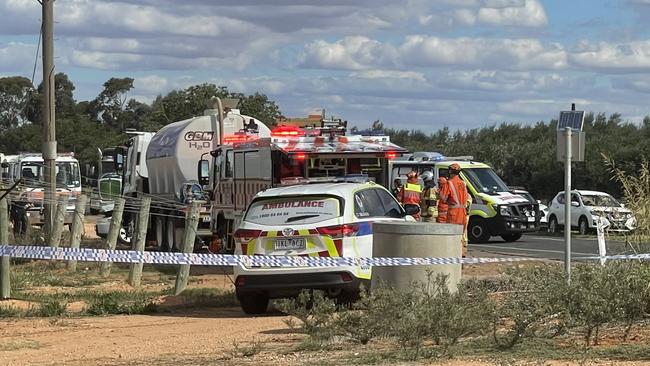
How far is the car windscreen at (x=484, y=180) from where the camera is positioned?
31.4 metres

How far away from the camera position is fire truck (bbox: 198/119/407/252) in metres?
20.9

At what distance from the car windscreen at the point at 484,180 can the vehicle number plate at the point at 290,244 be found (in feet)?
57.1

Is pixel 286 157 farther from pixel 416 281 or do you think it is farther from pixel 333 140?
pixel 416 281

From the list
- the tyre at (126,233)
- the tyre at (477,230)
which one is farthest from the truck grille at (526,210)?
the tyre at (126,233)

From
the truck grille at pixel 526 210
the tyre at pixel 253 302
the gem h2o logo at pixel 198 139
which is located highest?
the gem h2o logo at pixel 198 139

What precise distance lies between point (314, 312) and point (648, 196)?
16.0 ft

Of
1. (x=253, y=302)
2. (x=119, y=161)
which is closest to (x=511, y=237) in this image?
(x=119, y=161)

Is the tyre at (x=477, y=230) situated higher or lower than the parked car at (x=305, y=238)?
lower

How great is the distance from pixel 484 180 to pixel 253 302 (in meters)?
17.6

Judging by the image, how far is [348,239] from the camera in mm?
14398

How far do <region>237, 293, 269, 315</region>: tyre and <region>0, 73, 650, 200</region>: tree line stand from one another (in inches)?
1063

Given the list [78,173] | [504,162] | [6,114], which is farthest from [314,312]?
[6,114]

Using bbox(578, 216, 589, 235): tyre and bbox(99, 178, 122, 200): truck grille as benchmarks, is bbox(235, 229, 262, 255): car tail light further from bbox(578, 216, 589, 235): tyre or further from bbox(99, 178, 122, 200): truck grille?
bbox(99, 178, 122, 200): truck grille

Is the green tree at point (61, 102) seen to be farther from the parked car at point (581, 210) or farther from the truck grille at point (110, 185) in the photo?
the parked car at point (581, 210)
